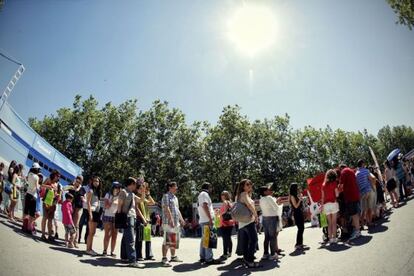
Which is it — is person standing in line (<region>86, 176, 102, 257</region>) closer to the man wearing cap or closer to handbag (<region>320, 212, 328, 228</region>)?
the man wearing cap

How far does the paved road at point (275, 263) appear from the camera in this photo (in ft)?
18.8

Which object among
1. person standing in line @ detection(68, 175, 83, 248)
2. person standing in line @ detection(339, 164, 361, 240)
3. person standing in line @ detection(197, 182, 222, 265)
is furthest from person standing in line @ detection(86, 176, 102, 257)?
person standing in line @ detection(339, 164, 361, 240)

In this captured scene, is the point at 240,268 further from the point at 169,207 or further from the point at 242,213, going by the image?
the point at 169,207

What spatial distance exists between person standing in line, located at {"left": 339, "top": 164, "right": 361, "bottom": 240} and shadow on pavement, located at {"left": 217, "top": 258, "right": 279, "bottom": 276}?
263 centimetres

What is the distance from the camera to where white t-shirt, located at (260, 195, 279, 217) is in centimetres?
787

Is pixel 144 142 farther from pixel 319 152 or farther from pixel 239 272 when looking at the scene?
pixel 239 272

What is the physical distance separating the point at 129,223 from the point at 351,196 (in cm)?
621

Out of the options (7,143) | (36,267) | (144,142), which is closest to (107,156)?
(144,142)

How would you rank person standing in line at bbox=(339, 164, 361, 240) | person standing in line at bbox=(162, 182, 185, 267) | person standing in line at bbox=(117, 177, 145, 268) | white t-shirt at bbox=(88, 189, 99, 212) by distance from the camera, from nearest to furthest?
1. person standing in line at bbox=(117, 177, 145, 268)
2. person standing in line at bbox=(162, 182, 185, 267)
3. person standing in line at bbox=(339, 164, 361, 240)
4. white t-shirt at bbox=(88, 189, 99, 212)

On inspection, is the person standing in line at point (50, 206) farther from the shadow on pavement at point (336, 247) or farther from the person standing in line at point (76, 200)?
the shadow on pavement at point (336, 247)

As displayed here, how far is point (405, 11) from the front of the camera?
15750 mm

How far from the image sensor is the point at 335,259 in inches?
261

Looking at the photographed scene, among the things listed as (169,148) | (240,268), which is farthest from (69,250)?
(169,148)

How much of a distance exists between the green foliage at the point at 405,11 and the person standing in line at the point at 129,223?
16666mm
